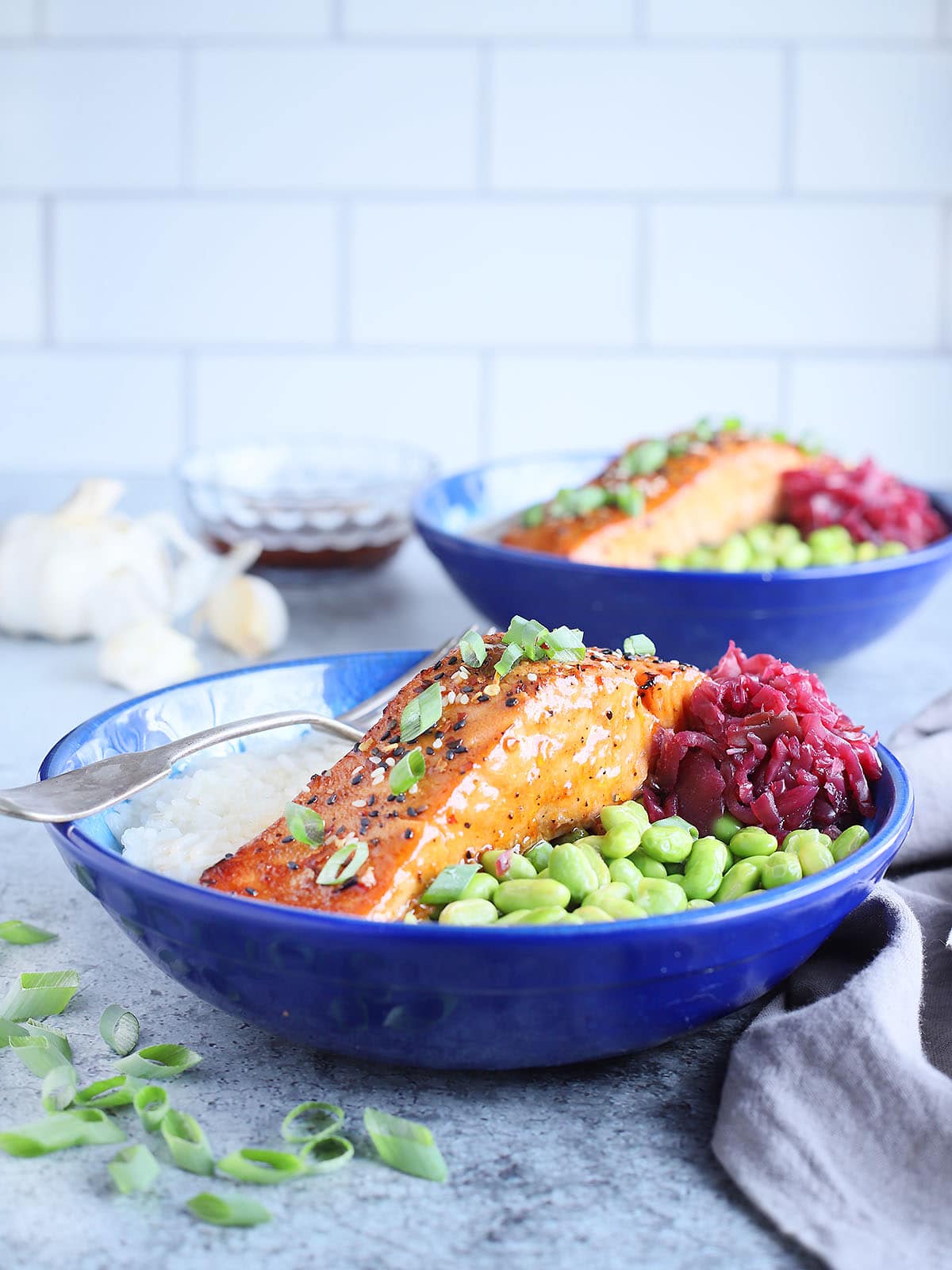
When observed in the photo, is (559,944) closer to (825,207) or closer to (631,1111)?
(631,1111)

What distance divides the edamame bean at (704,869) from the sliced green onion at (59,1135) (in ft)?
1.61

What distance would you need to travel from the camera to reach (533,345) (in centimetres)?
396

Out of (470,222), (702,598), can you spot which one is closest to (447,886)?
(702,598)

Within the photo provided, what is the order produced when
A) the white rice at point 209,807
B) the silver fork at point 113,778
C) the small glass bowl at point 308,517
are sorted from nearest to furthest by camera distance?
the silver fork at point 113,778 → the white rice at point 209,807 → the small glass bowl at point 308,517

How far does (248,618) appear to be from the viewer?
2438 millimetres

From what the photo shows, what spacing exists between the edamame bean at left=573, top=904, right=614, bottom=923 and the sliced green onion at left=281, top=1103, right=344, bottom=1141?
0.23m

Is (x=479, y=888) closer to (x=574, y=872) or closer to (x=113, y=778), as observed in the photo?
(x=574, y=872)

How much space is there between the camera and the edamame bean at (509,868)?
1193mm

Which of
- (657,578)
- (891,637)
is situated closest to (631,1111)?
(657,578)

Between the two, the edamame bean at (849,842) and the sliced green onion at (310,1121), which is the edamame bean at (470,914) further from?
the edamame bean at (849,842)

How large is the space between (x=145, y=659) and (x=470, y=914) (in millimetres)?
1304

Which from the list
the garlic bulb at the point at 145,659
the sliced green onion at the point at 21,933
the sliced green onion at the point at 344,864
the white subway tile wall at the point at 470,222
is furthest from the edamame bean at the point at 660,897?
the white subway tile wall at the point at 470,222

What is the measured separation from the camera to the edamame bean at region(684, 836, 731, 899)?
1207 mm

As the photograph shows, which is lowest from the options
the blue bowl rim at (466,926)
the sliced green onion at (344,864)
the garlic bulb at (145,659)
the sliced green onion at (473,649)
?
the garlic bulb at (145,659)
